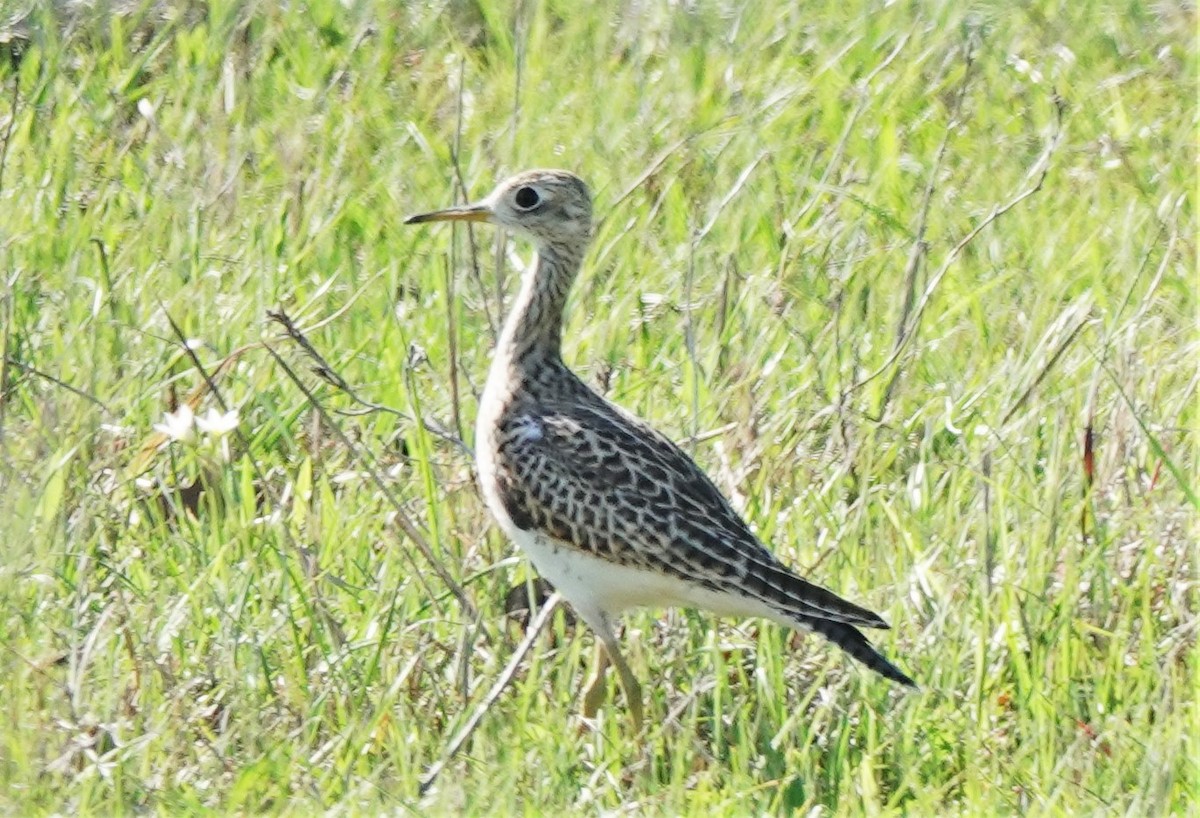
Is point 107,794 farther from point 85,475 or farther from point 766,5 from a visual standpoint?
point 766,5

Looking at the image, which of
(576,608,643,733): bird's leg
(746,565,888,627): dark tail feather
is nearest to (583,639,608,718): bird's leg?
(576,608,643,733): bird's leg

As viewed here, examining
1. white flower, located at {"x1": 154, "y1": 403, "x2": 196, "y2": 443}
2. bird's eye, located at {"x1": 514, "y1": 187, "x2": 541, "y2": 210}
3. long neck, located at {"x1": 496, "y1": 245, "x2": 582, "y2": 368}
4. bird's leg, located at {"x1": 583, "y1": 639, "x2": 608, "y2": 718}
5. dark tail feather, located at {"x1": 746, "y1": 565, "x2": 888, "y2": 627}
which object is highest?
bird's eye, located at {"x1": 514, "y1": 187, "x2": 541, "y2": 210}

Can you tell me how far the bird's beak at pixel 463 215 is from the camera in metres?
6.34

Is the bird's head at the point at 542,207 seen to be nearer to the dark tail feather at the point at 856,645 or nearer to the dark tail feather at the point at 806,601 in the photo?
the dark tail feather at the point at 806,601

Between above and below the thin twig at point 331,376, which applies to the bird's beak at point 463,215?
above

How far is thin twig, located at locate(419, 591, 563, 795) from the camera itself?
5195mm

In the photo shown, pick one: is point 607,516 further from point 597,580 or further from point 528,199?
point 528,199

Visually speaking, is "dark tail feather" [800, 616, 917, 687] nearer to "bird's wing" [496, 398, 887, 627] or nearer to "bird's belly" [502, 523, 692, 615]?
"bird's wing" [496, 398, 887, 627]

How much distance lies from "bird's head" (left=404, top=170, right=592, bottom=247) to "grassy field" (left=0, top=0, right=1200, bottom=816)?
13cm

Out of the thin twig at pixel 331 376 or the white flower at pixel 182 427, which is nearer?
the thin twig at pixel 331 376

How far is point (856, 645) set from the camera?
5324mm

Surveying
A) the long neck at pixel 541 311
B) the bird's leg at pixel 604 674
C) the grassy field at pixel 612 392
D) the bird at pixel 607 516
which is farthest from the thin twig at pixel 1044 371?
the bird's leg at pixel 604 674

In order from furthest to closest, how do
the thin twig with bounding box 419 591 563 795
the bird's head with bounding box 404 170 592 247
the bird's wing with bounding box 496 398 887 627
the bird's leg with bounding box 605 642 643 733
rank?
the bird's head with bounding box 404 170 592 247 < the bird's wing with bounding box 496 398 887 627 < the bird's leg with bounding box 605 642 643 733 < the thin twig with bounding box 419 591 563 795

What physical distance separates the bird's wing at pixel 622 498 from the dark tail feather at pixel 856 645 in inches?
7.3
